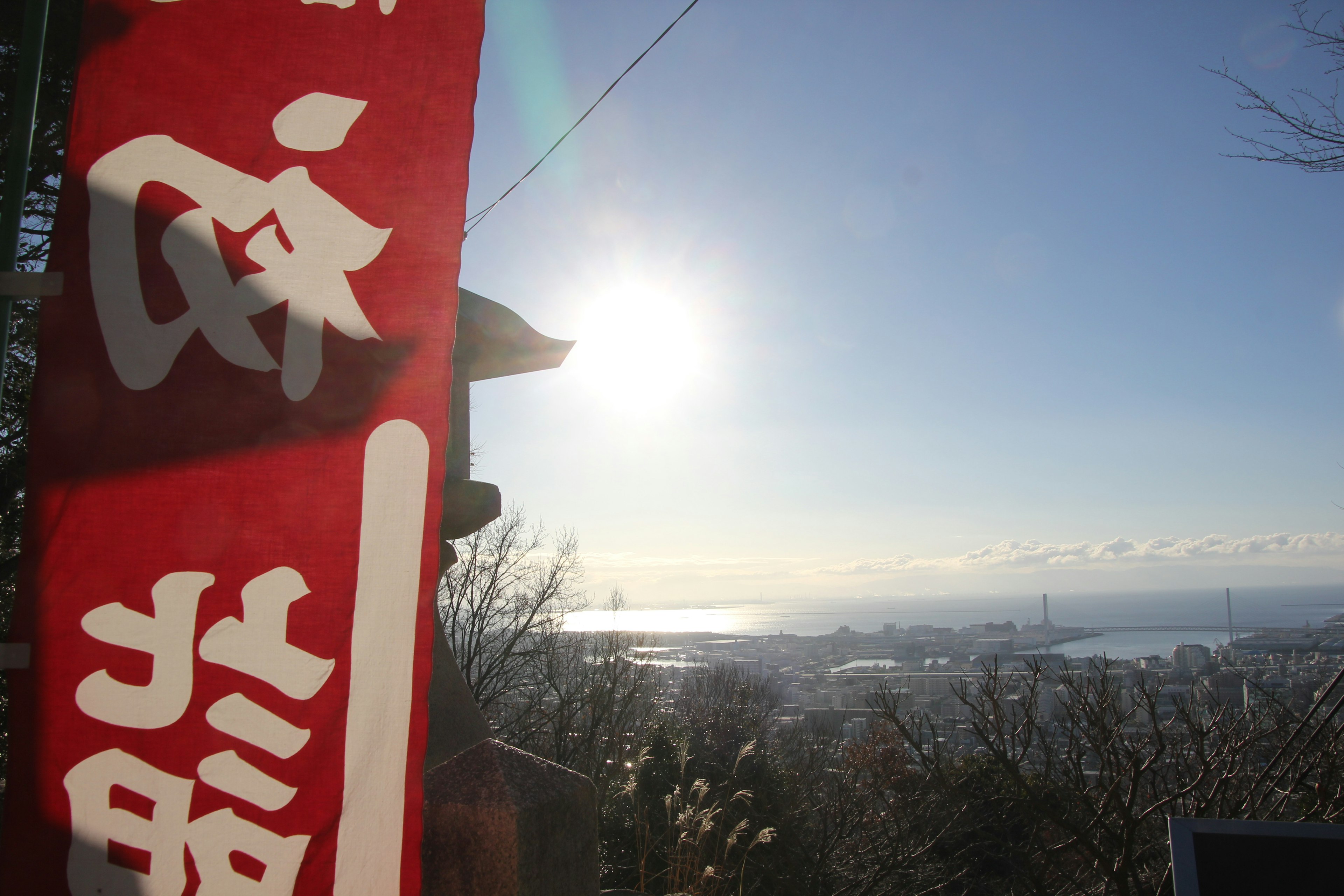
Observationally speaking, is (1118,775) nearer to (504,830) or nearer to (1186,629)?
(504,830)

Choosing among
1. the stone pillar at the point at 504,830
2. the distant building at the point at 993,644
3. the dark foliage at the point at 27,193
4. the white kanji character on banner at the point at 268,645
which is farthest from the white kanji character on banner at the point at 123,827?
the distant building at the point at 993,644

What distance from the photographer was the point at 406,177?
196 cm

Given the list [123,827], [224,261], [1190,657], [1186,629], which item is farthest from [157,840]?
[1186,629]

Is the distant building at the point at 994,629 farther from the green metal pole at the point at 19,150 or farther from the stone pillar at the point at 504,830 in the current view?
the green metal pole at the point at 19,150

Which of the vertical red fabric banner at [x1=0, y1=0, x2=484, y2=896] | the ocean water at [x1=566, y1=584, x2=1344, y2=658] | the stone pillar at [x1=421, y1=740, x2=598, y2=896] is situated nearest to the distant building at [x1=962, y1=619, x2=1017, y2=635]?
the ocean water at [x1=566, y1=584, x2=1344, y2=658]

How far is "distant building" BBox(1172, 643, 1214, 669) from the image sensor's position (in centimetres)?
886

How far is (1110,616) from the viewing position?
29.6 metres

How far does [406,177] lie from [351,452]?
0.81 m

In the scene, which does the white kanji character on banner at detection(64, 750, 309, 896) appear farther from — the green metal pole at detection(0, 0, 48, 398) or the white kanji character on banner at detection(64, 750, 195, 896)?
the green metal pole at detection(0, 0, 48, 398)

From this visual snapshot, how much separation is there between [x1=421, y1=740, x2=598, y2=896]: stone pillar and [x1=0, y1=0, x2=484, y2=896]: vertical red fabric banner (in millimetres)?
172

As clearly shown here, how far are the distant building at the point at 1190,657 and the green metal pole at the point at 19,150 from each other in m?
10.6

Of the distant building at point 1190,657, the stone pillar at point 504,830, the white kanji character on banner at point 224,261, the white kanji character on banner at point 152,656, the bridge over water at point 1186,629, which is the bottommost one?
the bridge over water at point 1186,629

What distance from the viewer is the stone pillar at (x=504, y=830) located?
176cm

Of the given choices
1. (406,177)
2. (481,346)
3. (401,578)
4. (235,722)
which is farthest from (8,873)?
(481,346)
